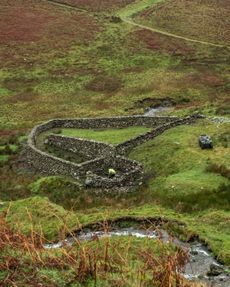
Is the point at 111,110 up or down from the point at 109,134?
down

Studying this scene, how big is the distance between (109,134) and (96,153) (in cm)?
583

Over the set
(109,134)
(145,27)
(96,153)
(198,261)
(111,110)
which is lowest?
(145,27)

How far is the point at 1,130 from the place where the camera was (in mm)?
65312

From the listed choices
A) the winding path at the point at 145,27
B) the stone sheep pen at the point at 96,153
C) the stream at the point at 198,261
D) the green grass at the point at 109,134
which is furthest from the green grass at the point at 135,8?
the stream at the point at 198,261

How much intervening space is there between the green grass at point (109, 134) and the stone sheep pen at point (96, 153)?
1.50 m

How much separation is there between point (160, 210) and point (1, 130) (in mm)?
36356

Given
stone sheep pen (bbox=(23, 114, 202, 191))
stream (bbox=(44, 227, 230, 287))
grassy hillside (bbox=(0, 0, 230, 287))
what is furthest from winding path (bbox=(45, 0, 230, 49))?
stream (bbox=(44, 227, 230, 287))

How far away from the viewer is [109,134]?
2013 inches

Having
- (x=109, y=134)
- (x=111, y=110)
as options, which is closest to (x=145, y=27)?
(x=111, y=110)

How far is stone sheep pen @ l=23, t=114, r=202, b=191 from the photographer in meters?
39.2

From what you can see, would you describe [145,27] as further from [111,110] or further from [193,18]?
[111,110]

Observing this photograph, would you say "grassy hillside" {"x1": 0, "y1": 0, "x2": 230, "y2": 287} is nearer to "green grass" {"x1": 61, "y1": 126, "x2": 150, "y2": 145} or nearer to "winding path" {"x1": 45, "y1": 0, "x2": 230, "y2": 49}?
"green grass" {"x1": 61, "y1": 126, "x2": 150, "y2": 145}

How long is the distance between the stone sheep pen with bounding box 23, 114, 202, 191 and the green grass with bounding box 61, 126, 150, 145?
1.50m

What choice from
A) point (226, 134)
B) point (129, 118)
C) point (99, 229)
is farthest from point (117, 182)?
point (129, 118)
